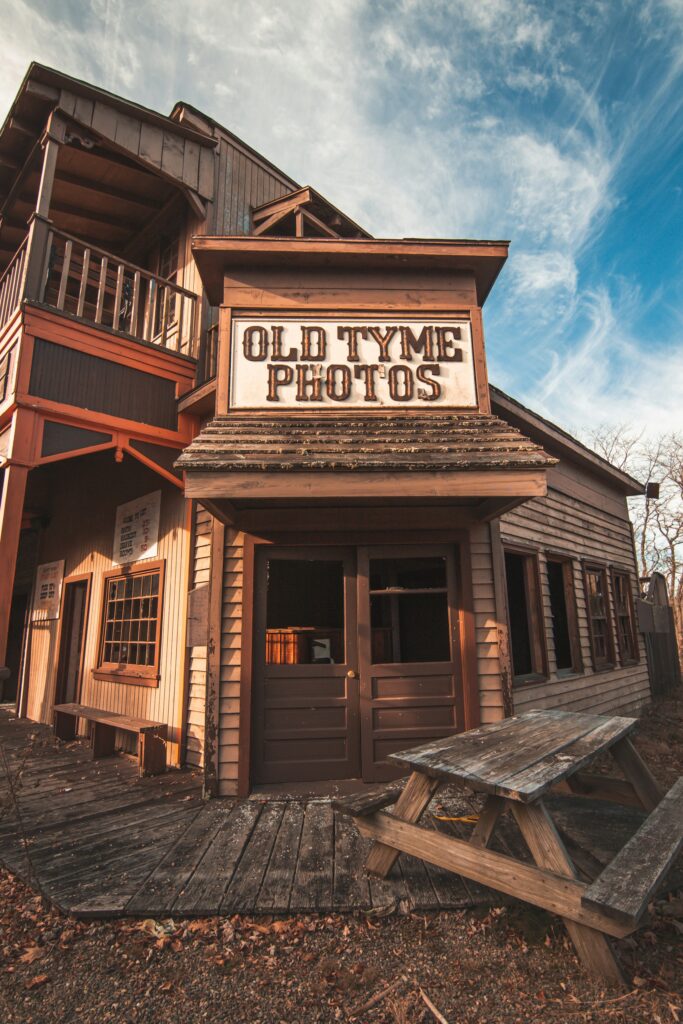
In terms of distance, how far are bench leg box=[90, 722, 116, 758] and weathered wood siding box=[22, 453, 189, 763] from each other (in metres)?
0.25

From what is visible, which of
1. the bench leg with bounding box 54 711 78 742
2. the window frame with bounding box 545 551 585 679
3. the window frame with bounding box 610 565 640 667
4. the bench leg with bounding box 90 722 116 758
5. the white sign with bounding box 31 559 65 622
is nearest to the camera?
the bench leg with bounding box 90 722 116 758

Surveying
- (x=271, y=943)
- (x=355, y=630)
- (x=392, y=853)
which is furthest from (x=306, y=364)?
(x=271, y=943)

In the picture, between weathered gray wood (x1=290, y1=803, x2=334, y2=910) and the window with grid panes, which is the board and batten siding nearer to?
weathered gray wood (x1=290, y1=803, x2=334, y2=910)

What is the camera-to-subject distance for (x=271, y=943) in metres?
2.71

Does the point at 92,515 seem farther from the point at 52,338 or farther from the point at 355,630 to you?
the point at 355,630

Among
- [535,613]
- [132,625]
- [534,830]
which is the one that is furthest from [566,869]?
[132,625]

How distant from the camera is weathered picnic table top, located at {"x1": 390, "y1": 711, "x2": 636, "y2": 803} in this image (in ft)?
8.41

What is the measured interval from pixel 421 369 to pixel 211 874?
455cm

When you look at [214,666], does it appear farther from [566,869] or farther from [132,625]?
[566,869]

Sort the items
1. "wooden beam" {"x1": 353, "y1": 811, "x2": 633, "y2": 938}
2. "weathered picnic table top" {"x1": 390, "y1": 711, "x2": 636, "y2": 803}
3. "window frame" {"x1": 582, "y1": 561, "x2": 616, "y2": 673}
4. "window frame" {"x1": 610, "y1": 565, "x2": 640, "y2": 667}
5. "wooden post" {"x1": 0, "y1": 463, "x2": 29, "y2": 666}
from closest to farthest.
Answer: "wooden beam" {"x1": 353, "y1": 811, "x2": 633, "y2": 938} → "weathered picnic table top" {"x1": 390, "y1": 711, "x2": 636, "y2": 803} → "wooden post" {"x1": 0, "y1": 463, "x2": 29, "y2": 666} → "window frame" {"x1": 582, "y1": 561, "x2": 616, "y2": 673} → "window frame" {"x1": 610, "y1": 565, "x2": 640, "y2": 667}

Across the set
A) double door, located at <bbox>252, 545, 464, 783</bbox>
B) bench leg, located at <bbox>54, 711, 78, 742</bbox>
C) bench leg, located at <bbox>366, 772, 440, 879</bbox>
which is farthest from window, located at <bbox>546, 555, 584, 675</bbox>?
bench leg, located at <bbox>54, 711, 78, 742</bbox>

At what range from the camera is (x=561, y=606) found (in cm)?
1030

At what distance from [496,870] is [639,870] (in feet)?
2.12

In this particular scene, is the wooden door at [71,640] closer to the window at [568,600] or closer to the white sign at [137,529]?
the white sign at [137,529]
